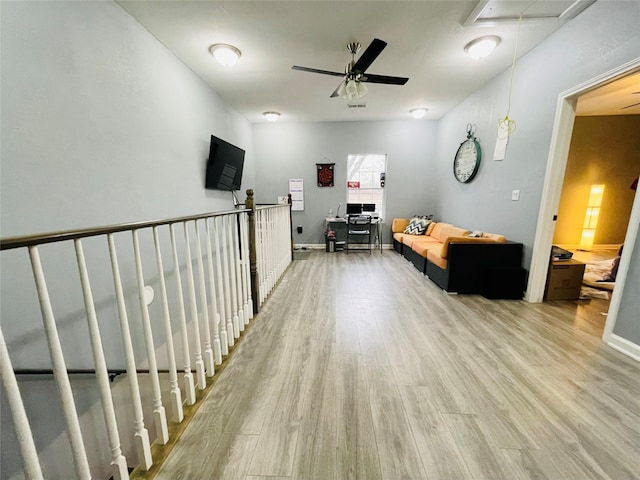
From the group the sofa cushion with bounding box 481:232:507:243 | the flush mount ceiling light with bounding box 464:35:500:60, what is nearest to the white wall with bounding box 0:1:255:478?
the flush mount ceiling light with bounding box 464:35:500:60

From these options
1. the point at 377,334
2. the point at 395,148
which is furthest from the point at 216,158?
the point at 395,148

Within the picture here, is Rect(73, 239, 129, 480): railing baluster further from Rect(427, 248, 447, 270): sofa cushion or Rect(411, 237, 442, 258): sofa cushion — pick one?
Rect(411, 237, 442, 258): sofa cushion

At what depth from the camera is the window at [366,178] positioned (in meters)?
5.73

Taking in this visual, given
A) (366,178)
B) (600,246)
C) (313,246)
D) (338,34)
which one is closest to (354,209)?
(366,178)

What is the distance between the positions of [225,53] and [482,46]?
9.06ft

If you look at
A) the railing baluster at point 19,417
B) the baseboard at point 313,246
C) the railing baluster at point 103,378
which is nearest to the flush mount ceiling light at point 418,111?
the baseboard at point 313,246

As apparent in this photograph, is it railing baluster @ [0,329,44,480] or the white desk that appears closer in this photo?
railing baluster @ [0,329,44,480]

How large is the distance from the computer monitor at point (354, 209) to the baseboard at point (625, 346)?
4.11 metres

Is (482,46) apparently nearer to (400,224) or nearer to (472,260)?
(472,260)

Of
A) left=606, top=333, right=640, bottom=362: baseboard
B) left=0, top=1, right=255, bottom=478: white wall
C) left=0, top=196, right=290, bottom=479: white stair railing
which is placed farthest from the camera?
left=606, top=333, right=640, bottom=362: baseboard

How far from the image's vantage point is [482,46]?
2.57 metres

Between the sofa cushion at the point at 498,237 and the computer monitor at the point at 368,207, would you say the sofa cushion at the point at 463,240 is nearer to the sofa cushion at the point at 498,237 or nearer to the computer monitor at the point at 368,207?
the sofa cushion at the point at 498,237

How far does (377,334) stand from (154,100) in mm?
3183

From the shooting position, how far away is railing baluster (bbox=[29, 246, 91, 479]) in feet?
2.30
